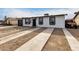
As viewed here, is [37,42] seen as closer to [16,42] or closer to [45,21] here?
[16,42]

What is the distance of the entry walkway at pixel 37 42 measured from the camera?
90.2 inches

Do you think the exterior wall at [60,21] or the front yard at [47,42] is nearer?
the front yard at [47,42]

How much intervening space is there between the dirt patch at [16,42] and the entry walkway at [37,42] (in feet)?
0.24

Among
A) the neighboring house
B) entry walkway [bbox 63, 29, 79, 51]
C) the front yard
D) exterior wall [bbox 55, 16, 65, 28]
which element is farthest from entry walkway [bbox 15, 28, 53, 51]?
the neighboring house

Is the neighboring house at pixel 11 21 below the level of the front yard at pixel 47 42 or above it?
above

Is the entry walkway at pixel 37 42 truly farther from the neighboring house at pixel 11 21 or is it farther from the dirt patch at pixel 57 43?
the neighboring house at pixel 11 21

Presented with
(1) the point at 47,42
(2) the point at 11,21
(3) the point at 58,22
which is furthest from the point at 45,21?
(2) the point at 11,21

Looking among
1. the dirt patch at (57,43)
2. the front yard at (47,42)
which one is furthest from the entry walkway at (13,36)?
the dirt patch at (57,43)

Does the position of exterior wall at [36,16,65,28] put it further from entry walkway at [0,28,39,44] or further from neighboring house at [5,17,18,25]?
neighboring house at [5,17,18,25]

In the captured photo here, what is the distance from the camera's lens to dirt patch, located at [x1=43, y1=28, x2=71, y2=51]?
7.54 feet

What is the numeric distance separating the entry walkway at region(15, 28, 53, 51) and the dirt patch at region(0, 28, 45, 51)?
7 cm

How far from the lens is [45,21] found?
268cm

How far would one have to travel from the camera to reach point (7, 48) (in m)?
2.27
